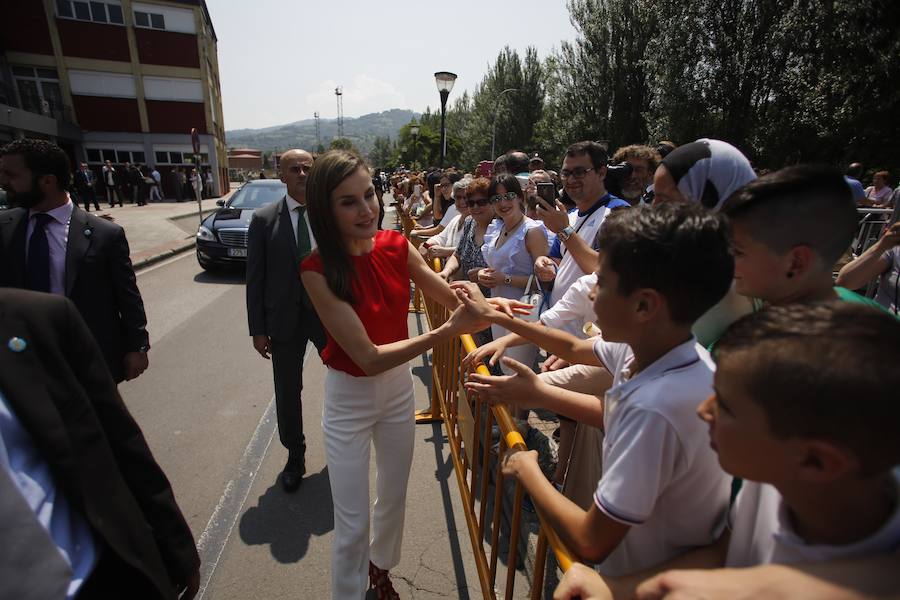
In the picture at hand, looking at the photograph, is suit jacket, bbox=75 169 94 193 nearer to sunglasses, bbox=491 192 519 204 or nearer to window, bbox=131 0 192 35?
window, bbox=131 0 192 35

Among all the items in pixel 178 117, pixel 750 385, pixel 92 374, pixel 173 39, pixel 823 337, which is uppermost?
pixel 173 39

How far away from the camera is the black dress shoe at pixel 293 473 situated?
3326 mm

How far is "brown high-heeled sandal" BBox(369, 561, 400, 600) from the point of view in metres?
2.40

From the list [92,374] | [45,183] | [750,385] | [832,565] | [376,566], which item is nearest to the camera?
[832,565]

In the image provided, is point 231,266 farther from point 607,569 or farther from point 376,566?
point 607,569

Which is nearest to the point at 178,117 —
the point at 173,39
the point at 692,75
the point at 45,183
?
the point at 173,39

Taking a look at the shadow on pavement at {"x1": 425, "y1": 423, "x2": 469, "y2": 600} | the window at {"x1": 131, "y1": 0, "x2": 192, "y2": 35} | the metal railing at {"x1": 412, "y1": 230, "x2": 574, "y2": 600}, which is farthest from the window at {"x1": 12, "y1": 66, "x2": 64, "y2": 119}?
the shadow on pavement at {"x1": 425, "y1": 423, "x2": 469, "y2": 600}

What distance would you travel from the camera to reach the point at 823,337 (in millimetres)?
740

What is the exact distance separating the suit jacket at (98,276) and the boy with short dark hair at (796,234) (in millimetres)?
3195

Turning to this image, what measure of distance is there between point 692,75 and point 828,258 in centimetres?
2086

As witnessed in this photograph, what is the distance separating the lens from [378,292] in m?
2.13

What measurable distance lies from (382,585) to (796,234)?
2.42 metres

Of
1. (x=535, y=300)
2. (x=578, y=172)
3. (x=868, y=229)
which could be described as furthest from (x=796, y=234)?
(x=868, y=229)

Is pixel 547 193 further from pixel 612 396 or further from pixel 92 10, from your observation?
pixel 92 10
